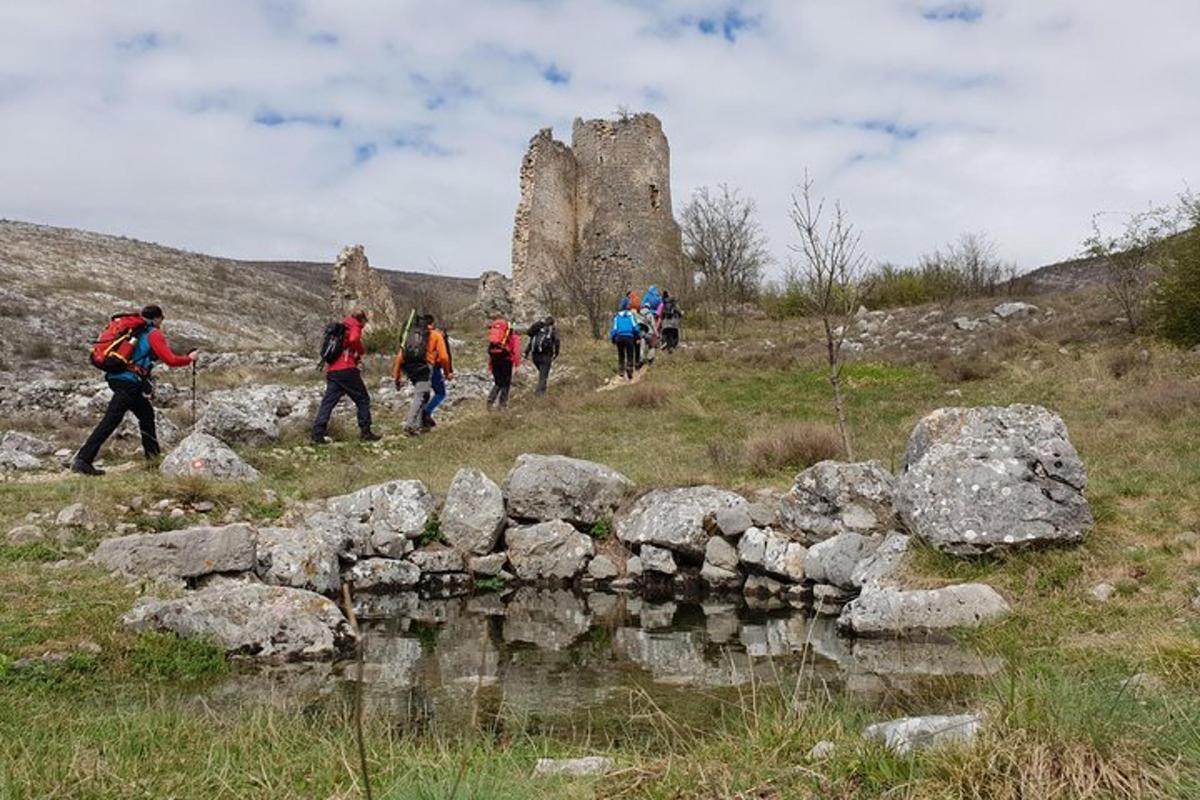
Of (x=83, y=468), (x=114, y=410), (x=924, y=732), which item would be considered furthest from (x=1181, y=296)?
(x=83, y=468)

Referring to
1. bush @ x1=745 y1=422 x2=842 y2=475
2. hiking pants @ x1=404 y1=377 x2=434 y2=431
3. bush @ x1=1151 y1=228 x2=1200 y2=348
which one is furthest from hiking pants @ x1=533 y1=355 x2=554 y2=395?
bush @ x1=1151 y1=228 x2=1200 y2=348

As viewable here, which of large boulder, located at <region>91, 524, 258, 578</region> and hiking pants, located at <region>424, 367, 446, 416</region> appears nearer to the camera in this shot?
large boulder, located at <region>91, 524, 258, 578</region>

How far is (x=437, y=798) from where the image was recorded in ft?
9.28

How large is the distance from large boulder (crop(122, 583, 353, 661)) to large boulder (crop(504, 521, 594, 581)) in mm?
2820

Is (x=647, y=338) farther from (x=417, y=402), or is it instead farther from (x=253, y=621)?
(x=253, y=621)

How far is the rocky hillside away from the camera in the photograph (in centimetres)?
2811

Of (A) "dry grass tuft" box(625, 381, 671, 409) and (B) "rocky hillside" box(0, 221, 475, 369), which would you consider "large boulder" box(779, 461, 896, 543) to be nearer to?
(A) "dry grass tuft" box(625, 381, 671, 409)

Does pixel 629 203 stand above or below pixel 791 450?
above

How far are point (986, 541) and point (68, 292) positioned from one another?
3594 cm

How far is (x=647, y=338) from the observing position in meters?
21.6

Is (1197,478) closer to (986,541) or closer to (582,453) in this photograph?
(986,541)

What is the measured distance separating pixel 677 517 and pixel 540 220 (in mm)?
28670

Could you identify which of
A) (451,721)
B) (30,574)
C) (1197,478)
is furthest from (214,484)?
(1197,478)

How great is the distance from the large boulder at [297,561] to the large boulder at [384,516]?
0.63 metres
